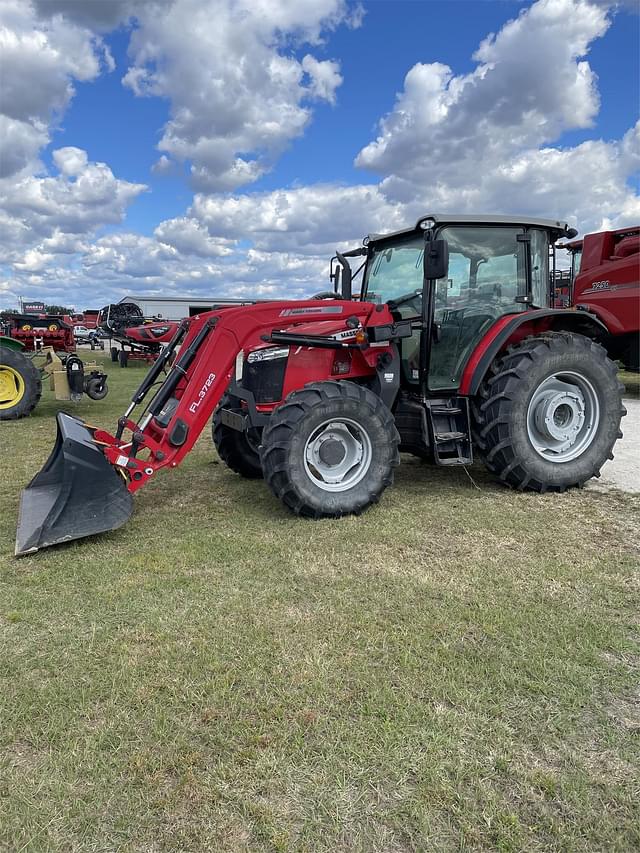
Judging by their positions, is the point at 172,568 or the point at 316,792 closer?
the point at 316,792

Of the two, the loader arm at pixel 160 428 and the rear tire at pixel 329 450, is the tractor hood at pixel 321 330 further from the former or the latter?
the rear tire at pixel 329 450

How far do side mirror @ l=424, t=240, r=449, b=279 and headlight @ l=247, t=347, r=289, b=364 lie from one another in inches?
53.1

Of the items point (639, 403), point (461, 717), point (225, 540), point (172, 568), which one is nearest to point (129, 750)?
point (461, 717)

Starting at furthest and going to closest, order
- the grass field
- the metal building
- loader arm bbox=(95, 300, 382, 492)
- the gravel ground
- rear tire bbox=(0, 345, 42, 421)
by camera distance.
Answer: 1. the metal building
2. rear tire bbox=(0, 345, 42, 421)
3. the gravel ground
4. loader arm bbox=(95, 300, 382, 492)
5. the grass field

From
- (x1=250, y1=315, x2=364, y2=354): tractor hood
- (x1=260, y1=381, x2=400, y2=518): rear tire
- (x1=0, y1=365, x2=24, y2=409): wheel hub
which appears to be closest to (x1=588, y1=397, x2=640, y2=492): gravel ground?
(x1=260, y1=381, x2=400, y2=518): rear tire

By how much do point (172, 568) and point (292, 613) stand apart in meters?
0.98

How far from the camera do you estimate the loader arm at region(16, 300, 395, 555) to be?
4.18 meters

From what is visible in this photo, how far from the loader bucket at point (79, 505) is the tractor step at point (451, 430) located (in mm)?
2634

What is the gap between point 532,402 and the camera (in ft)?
18.0

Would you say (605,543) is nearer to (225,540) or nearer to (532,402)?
(532,402)

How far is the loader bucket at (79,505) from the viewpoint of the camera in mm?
4060

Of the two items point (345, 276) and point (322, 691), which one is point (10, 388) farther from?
point (322, 691)

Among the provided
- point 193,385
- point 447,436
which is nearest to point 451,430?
point 447,436

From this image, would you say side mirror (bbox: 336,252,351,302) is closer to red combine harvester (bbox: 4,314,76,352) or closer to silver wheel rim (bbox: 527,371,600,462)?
silver wheel rim (bbox: 527,371,600,462)
